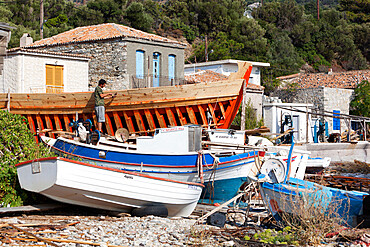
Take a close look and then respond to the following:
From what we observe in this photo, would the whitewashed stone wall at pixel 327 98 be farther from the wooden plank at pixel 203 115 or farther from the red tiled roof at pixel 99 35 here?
the wooden plank at pixel 203 115

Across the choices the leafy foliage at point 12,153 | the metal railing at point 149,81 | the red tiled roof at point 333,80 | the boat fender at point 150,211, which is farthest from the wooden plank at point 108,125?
the red tiled roof at point 333,80

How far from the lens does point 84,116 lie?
18391 millimetres

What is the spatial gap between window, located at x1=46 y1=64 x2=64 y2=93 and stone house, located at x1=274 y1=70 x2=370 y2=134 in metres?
18.7

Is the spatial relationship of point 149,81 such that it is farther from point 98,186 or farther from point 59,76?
point 98,186

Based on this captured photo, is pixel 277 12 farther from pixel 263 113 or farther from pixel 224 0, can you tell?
pixel 263 113

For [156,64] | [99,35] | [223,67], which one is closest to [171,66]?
[156,64]

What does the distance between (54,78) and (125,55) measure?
141 inches

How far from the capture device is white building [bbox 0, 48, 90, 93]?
21609 mm

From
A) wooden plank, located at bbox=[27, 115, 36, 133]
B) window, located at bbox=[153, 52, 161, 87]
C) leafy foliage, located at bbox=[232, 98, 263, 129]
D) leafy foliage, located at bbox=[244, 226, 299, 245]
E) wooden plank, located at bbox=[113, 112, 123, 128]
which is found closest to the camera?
leafy foliage, located at bbox=[244, 226, 299, 245]

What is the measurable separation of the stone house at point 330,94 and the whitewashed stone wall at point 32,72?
59.9 ft

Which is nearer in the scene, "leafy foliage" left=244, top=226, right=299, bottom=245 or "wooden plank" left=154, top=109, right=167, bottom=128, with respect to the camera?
"leafy foliage" left=244, top=226, right=299, bottom=245

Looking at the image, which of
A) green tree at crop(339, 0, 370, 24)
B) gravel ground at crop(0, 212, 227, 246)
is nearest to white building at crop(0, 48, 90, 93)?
gravel ground at crop(0, 212, 227, 246)

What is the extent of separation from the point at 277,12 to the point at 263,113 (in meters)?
40.9

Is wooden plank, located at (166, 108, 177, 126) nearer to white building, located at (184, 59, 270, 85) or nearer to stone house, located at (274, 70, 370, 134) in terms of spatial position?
white building, located at (184, 59, 270, 85)
